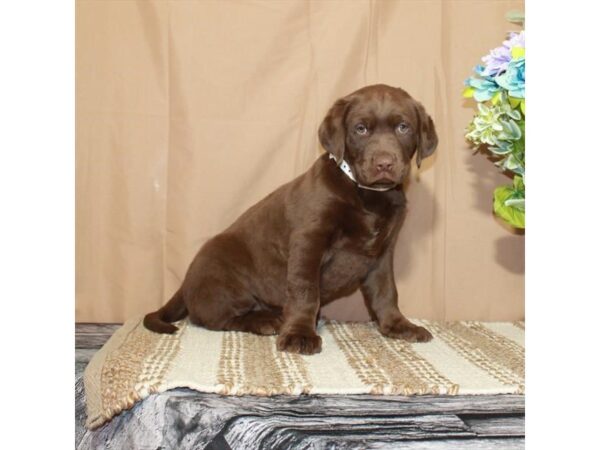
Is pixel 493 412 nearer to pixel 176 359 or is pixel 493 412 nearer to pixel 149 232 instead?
pixel 176 359

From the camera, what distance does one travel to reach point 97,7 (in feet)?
11.2

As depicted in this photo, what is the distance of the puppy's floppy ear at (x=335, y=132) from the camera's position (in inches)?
107

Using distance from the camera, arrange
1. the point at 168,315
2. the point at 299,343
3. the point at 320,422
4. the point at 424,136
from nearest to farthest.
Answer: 1. the point at 320,422
2. the point at 299,343
3. the point at 424,136
4. the point at 168,315

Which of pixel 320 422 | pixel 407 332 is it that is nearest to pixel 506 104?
pixel 320 422

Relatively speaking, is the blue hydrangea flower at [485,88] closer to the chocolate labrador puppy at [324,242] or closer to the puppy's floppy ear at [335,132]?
the chocolate labrador puppy at [324,242]

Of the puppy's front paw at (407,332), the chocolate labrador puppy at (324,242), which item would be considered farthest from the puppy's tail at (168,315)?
the puppy's front paw at (407,332)

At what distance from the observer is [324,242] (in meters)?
2.73

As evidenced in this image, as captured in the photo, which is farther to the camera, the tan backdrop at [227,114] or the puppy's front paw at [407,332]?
the tan backdrop at [227,114]

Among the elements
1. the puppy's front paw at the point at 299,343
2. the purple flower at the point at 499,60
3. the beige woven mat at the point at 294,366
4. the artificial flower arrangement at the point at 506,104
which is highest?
the purple flower at the point at 499,60

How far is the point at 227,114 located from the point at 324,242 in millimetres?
1122

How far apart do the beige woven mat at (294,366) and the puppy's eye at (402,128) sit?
2.87 ft

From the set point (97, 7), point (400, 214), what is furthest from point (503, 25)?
point (97, 7)

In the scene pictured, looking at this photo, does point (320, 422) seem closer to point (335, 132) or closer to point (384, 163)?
point (384, 163)
